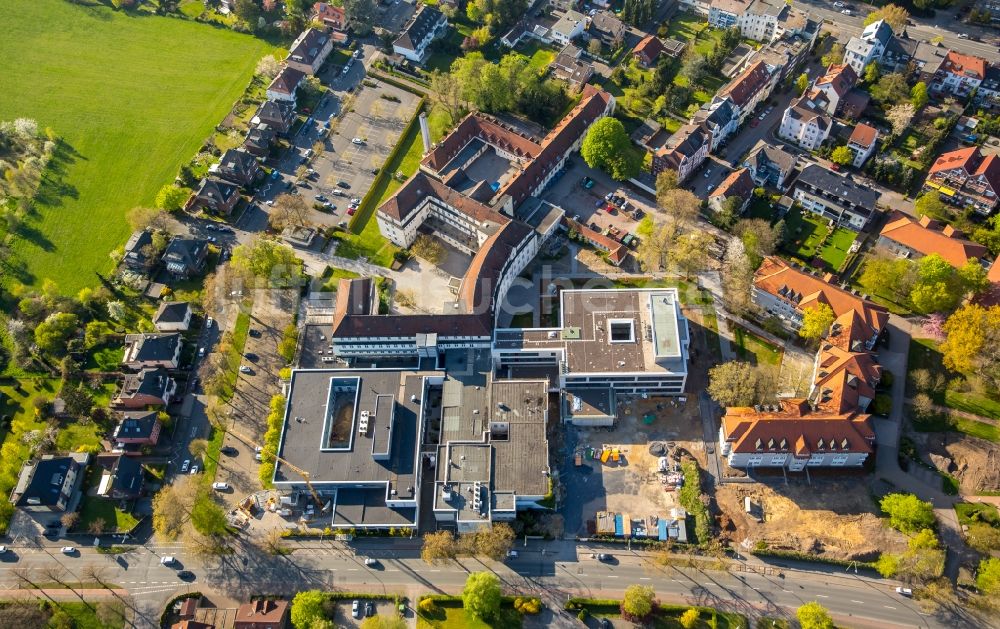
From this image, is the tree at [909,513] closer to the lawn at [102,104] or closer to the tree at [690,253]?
the tree at [690,253]

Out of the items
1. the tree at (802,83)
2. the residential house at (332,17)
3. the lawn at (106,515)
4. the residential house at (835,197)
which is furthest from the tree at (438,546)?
the residential house at (332,17)

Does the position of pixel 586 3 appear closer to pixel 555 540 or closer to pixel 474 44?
pixel 474 44

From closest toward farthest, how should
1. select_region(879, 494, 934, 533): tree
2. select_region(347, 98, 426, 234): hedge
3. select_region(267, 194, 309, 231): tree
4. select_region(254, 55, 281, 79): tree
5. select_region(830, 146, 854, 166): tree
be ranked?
select_region(879, 494, 934, 533): tree
select_region(267, 194, 309, 231): tree
select_region(347, 98, 426, 234): hedge
select_region(830, 146, 854, 166): tree
select_region(254, 55, 281, 79): tree

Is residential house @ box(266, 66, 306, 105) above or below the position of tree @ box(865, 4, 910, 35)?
below

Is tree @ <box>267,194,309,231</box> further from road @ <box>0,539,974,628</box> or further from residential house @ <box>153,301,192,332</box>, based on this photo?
road @ <box>0,539,974,628</box>

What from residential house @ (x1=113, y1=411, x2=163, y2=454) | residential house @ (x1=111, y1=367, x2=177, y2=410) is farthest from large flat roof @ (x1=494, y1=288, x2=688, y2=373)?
residential house @ (x1=113, y1=411, x2=163, y2=454)

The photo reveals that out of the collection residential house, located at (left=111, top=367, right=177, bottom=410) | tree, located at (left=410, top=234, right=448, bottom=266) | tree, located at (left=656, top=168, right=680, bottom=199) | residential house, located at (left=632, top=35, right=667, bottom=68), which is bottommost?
residential house, located at (left=111, top=367, right=177, bottom=410)

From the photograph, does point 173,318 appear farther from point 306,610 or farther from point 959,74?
point 959,74
